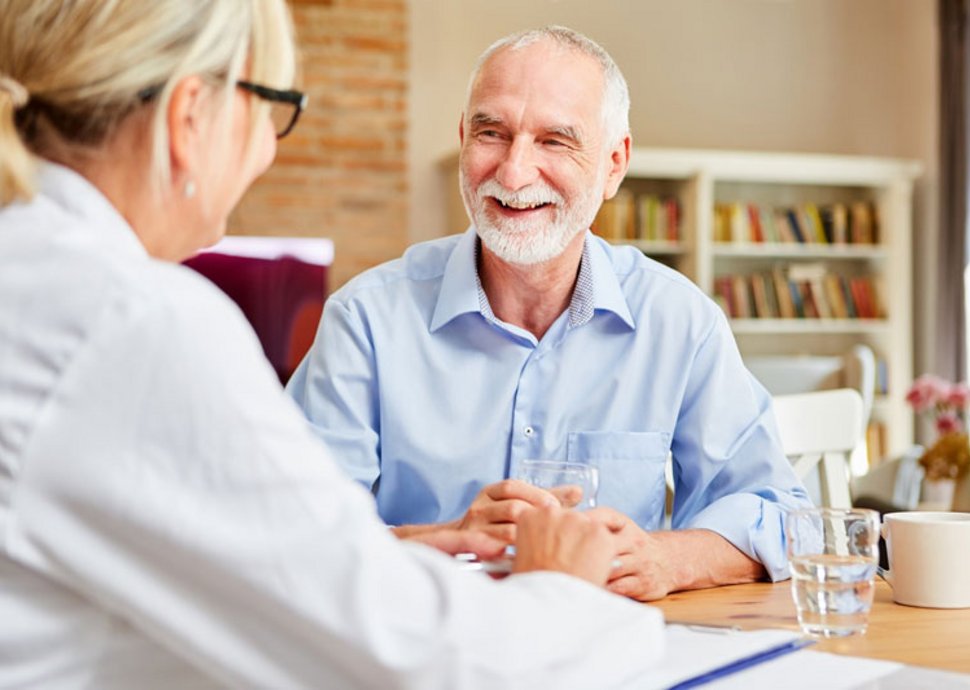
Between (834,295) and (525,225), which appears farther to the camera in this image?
(834,295)

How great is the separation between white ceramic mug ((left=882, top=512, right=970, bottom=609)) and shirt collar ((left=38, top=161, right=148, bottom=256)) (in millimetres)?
872

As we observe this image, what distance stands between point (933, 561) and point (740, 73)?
5.82m

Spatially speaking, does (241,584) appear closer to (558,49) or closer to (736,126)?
(558,49)

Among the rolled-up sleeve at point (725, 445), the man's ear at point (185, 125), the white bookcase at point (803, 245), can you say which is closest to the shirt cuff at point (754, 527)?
the rolled-up sleeve at point (725, 445)

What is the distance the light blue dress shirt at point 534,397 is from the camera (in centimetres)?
176

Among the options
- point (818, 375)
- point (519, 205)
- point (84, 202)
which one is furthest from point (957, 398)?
point (84, 202)

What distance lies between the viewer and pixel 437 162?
21.1 ft

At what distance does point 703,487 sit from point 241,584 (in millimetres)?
1104

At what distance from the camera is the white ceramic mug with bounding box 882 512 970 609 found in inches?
52.7

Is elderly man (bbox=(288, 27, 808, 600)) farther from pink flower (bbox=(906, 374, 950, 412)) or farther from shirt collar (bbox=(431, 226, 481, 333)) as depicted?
pink flower (bbox=(906, 374, 950, 412))

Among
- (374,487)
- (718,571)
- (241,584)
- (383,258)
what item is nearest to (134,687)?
(241,584)

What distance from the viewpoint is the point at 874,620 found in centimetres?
130

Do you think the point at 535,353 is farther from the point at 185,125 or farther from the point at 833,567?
the point at 185,125

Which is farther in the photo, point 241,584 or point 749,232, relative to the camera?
point 749,232
